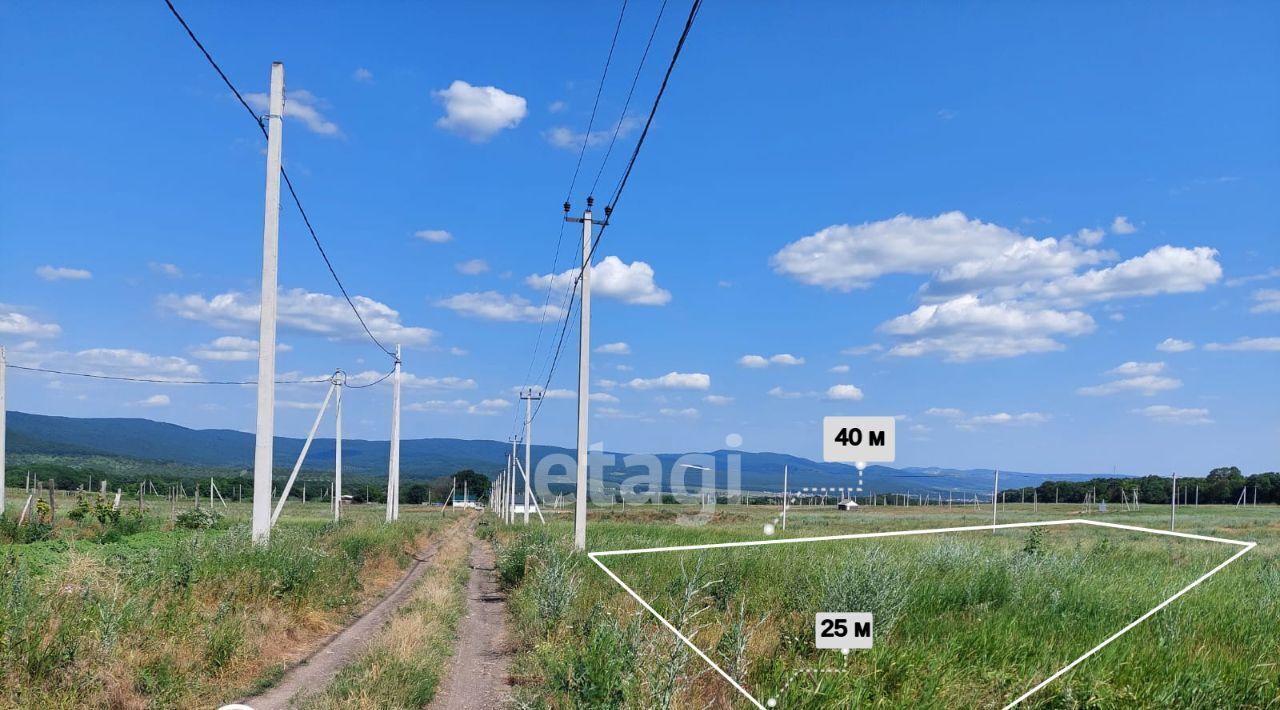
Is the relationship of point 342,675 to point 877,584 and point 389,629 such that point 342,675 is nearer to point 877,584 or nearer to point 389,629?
point 389,629

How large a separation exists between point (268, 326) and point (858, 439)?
13.9 m

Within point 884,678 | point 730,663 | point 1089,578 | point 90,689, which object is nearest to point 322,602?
→ point 90,689

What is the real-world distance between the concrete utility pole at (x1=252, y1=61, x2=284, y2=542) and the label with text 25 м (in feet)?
42.0

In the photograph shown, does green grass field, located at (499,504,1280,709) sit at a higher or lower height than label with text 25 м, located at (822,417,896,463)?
lower

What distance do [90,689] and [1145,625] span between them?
406 inches

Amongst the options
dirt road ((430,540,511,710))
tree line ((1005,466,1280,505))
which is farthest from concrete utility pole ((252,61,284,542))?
→ tree line ((1005,466,1280,505))

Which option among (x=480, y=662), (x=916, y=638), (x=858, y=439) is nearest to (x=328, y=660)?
(x=480, y=662)

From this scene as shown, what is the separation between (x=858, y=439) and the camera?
5.77 meters

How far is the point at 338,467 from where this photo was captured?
39.1 meters

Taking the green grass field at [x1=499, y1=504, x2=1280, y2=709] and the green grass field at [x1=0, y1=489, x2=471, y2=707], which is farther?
the green grass field at [x1=0, y1=489, x2=471, y2=707]

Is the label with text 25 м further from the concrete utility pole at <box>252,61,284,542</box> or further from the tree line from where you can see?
the tree line

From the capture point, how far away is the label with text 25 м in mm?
5656

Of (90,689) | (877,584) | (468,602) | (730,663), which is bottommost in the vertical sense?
(468,602)

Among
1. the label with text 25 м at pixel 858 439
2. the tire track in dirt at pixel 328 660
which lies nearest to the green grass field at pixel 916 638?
the label with text 25 м at pixel 858 439
